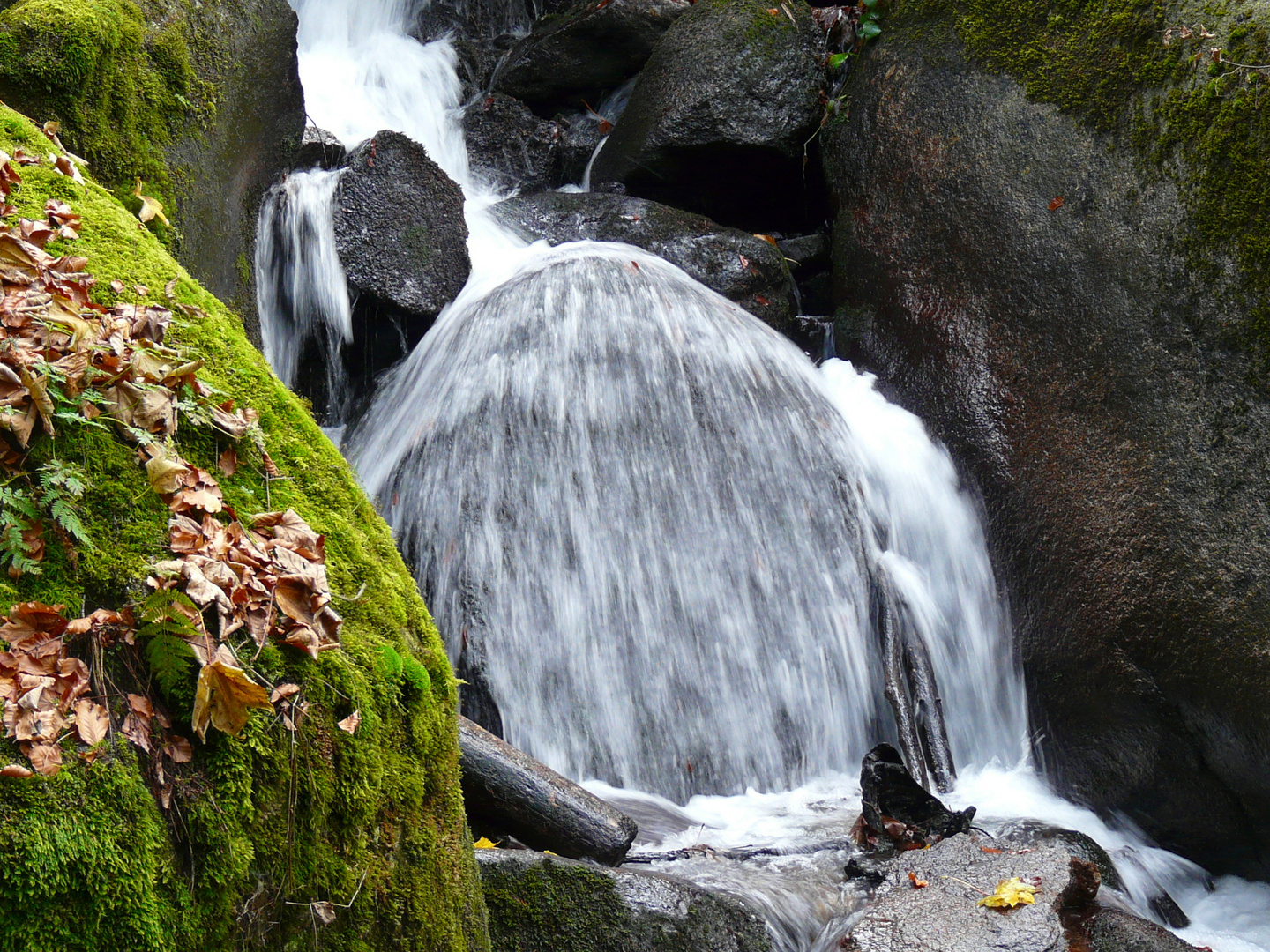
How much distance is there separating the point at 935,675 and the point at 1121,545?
4.08 ft

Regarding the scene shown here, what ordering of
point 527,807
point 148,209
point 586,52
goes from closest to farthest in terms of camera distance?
point 527,807
point 148,209
point 586,52

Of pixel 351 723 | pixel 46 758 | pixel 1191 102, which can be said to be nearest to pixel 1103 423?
pixel 1191 102

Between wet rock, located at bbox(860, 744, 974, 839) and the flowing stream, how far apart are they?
0.22 meters

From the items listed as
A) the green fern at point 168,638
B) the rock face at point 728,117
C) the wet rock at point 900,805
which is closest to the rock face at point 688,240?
the rock face at point 728,117

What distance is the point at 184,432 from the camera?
7.86 feet

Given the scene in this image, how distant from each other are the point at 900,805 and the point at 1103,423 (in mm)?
2613

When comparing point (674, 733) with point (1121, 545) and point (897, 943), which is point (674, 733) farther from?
point (1121, 545)

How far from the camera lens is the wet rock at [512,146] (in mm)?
9508

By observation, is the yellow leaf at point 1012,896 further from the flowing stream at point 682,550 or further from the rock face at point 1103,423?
the rock face at point 1103,423

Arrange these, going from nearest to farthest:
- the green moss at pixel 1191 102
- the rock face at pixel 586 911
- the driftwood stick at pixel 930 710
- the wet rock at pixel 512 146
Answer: the rock face at pixel 586 911 < the green moss at pixel 1191 102 < the driftwood stick at pixel 930 710 < the wet rock at pixel 512 146

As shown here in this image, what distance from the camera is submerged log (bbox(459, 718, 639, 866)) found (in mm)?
3453

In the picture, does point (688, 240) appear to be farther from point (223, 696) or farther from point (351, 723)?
point (223, 696)

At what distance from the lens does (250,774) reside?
1904mm

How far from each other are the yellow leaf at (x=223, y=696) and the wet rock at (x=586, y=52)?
9325 mm
